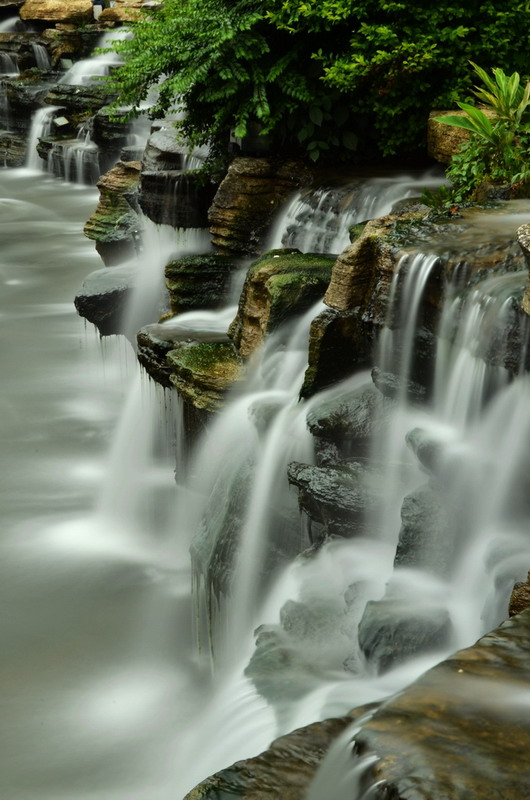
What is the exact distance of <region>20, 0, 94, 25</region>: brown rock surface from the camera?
23406 mm

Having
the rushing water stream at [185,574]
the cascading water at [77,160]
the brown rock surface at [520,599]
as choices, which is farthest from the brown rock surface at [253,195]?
the cascading water at [77,160]

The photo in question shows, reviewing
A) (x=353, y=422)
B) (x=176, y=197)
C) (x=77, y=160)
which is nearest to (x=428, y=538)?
(x=353, y=422)

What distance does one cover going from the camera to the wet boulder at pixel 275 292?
7117mm

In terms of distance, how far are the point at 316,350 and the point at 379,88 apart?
3592mm

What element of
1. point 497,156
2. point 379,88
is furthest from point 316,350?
point 379,88

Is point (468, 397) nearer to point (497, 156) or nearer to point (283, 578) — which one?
point (283, 578)

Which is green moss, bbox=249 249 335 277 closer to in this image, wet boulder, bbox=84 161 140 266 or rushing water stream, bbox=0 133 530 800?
rushing water stream, bbox=0 133 530 800

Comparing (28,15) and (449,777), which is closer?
(449,777)

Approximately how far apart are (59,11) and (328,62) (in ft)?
56.9

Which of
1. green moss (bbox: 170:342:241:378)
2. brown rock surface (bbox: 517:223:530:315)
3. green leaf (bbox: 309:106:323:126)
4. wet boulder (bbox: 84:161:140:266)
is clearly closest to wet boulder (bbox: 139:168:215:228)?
wet boulder (bbox: 84:161:140:266)

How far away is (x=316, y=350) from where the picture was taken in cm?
638

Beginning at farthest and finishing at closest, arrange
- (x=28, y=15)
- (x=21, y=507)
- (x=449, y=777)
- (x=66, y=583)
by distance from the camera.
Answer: (x=28, y=15)
(x=21, y=507)
(x=66, y=583)
(x=449, y=777)

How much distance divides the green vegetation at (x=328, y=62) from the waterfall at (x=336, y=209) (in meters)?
0.50

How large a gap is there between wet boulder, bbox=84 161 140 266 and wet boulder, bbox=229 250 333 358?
4069mm
